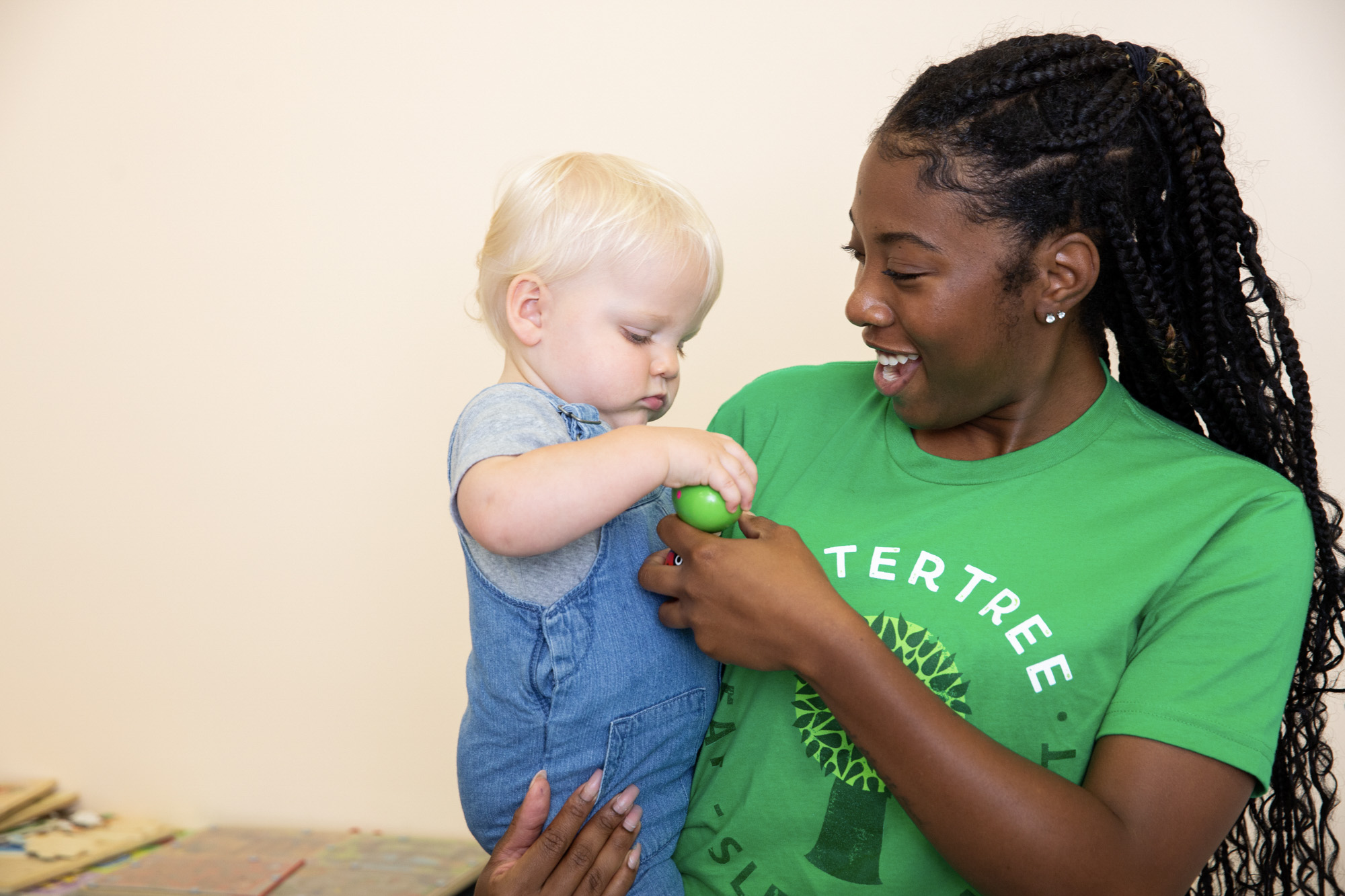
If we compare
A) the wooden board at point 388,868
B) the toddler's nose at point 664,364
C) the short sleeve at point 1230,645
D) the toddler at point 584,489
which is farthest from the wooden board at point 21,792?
the short sleeve at point 1230,645

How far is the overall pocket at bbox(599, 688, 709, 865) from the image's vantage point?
133 cm

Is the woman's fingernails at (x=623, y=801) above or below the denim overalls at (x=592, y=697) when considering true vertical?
below

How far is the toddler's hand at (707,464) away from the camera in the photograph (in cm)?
123

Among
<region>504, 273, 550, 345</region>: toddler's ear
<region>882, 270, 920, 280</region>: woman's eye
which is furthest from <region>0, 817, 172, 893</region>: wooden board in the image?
<region>882, 270, 920, 280</region>: woman's eye

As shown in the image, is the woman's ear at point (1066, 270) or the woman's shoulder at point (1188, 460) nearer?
the woman's shoulder at point (1188, 460)

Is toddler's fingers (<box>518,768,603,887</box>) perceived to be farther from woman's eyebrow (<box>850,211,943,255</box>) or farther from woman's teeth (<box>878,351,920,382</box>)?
woman's eyebrow (<box>850,211,943,255</box>)

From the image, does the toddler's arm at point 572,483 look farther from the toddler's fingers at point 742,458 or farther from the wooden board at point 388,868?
the wooden board at point 388,868

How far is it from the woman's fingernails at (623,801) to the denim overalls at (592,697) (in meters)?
0.02

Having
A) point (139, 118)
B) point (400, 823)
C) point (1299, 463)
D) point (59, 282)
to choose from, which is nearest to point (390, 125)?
point (139, 118)

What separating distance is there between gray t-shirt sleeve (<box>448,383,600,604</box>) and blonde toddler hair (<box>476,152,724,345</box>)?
24cm

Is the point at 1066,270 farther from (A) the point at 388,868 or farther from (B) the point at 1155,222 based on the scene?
(A) the point at 388,868

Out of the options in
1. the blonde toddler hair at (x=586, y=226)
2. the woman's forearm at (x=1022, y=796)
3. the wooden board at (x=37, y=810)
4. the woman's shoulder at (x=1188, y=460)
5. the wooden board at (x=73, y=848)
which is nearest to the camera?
the woman's forearm at (x=1022, y=796)

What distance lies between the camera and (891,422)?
1478 mm

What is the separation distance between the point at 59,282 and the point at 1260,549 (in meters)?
3.21
